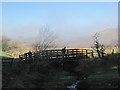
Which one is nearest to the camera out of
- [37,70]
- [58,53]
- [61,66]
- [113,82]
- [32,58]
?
[113,82]

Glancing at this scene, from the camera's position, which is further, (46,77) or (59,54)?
(59,54)

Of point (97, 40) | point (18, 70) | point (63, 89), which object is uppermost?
point (97, 40)

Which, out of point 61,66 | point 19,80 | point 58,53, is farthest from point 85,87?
point 58,53

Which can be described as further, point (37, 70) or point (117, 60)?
point (117, 60)

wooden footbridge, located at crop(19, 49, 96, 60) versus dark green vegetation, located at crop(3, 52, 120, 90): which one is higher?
wooden footbridge, located at crop(19, 49, 96, 60)

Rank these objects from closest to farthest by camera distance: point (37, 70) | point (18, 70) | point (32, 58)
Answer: point (18, 70), point (37, 70), point (32, 58)

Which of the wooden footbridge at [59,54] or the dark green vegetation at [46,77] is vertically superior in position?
the wooden footbridge at [59,54]

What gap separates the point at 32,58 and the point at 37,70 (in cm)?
234

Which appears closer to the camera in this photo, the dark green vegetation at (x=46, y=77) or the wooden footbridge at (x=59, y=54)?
the dark green vegetation at (x=46, y=77)

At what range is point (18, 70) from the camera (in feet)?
58.8

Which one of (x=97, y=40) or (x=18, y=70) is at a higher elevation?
(x=97, y=40)

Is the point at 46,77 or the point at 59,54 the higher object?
the point at 59,54

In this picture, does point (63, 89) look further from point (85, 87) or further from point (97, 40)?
point (97, 40)

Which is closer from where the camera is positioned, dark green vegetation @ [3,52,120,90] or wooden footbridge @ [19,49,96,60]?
dark green vegetation @ [3,52,120,90]
